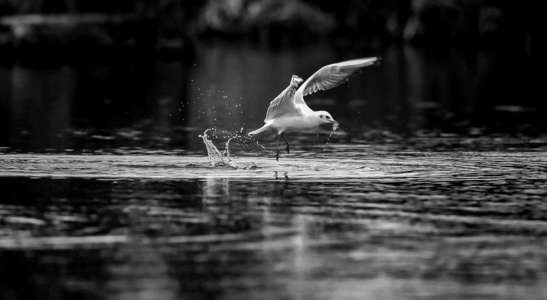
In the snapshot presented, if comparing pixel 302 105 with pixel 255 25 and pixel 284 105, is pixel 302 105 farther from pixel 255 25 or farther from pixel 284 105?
pixel 255 25

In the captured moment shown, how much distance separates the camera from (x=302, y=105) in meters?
21.0

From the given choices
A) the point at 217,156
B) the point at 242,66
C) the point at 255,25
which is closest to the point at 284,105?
the point at 217,156

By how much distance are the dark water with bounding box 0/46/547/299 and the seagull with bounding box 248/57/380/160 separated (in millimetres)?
561

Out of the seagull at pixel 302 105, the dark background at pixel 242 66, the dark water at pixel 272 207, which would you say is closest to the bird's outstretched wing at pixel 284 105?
the seagull at pixel 302 105

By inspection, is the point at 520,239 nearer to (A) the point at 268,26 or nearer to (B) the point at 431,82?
(B) the point at 431,82

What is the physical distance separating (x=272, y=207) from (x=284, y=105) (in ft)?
15.5

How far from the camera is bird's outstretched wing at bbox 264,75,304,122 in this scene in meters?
20.7

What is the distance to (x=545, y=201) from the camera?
55.6ft

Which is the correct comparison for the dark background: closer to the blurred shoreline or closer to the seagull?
the blurred shoreline

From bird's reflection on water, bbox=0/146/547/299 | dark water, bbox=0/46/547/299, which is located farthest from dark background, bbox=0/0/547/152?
bird's reflection on water, bbox=0/146/547/299

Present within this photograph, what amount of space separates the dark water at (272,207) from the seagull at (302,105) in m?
0.56

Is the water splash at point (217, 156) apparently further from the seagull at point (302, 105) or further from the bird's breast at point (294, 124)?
the bird's breast at point (294, 124)

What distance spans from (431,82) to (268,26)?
2543cm

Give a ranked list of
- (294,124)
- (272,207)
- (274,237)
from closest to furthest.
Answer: (274,237) < (272,207) < (294,124)
